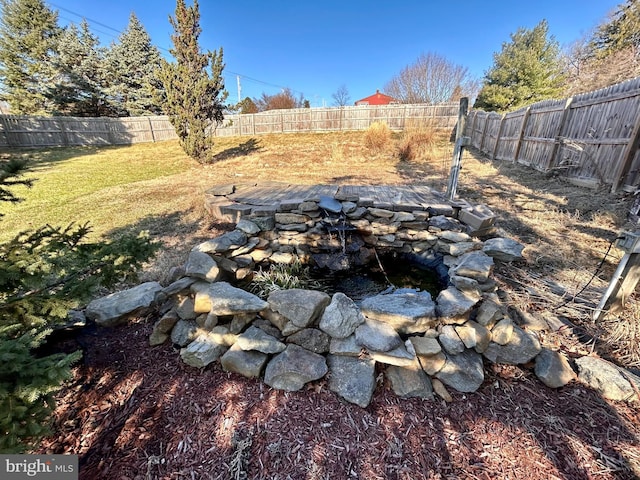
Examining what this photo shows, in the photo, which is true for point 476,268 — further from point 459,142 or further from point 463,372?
point 459,142

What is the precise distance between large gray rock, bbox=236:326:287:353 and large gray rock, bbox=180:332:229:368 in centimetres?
15

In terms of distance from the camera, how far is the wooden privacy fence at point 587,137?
4402 millimetres

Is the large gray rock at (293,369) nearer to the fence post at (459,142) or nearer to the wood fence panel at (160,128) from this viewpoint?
the fence post at (459,142)

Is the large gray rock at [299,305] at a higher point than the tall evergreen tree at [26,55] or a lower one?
lower

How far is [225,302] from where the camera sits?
1923 mm

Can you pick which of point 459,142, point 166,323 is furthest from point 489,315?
point 459,142

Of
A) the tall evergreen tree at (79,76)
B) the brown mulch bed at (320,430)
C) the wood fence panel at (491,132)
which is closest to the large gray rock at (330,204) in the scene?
the brown mulch bed at (320,430)

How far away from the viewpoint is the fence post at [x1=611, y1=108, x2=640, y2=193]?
4.25 meters

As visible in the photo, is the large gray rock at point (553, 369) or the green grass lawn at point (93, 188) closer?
the large gray rock at point (553, 369)

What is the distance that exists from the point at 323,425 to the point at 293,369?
34 cm

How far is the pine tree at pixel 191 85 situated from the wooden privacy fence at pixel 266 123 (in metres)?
5.77

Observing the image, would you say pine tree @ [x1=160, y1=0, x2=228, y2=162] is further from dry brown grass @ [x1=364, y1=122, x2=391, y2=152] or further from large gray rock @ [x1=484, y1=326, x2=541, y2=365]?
large gray rock @ [x1=484, y1=326, x2=541, y2=365]

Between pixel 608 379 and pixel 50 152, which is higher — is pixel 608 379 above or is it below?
below

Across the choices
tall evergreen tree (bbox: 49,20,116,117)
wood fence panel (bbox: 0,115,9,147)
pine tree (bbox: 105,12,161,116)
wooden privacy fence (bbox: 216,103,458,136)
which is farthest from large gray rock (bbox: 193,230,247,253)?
tall evergreen tree (bbox: 49,20,116,117)
